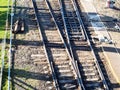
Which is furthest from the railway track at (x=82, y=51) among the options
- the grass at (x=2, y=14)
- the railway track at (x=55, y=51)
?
the grass at (x=2, y=14)

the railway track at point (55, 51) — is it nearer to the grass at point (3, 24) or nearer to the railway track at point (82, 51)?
the railway track at point (82, 51)

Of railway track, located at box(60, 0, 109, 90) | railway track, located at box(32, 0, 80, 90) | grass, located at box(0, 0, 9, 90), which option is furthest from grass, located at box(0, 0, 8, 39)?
railway track, located at box(60, 0, 109, 90)

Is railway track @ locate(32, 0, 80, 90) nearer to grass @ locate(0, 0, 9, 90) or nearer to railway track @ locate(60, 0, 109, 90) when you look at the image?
railway track @ locate(60, 0, 109, 90)

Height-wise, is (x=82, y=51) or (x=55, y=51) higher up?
(x=55, y=51)

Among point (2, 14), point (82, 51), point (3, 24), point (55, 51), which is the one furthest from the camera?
point (2, 14)

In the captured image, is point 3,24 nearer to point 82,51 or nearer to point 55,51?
point 55,51

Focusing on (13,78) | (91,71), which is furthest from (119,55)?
(13,78)

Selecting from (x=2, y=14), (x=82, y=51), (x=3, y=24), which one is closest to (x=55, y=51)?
(x=82, y=51)
